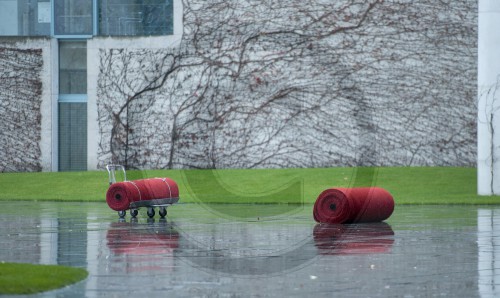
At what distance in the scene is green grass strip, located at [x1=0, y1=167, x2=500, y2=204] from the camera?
3394cm

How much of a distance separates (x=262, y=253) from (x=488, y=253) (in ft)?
11.4

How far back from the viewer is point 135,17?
143ft

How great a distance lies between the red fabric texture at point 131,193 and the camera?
26.0 meters

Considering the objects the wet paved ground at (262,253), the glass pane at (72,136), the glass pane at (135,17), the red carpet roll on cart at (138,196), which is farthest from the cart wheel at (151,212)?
the glass pane at (72,136)

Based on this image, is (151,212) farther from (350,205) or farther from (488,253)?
(488,253)

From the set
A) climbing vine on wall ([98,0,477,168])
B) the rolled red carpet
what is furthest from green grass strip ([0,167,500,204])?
the rolled red carpet

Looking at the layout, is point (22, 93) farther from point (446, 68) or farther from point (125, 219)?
point (125, 219)

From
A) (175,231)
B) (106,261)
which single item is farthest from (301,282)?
(175,231)

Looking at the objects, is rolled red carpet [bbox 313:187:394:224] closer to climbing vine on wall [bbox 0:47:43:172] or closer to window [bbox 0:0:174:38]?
window [bbox 0:0:174:38]

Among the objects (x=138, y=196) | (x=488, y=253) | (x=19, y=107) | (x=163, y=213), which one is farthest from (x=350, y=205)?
(x=19, y=107)

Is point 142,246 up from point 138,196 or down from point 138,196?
down

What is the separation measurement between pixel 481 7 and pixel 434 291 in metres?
22.1

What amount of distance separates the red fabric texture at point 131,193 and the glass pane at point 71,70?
718 inches

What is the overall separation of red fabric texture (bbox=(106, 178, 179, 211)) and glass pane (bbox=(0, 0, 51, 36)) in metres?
19.4
